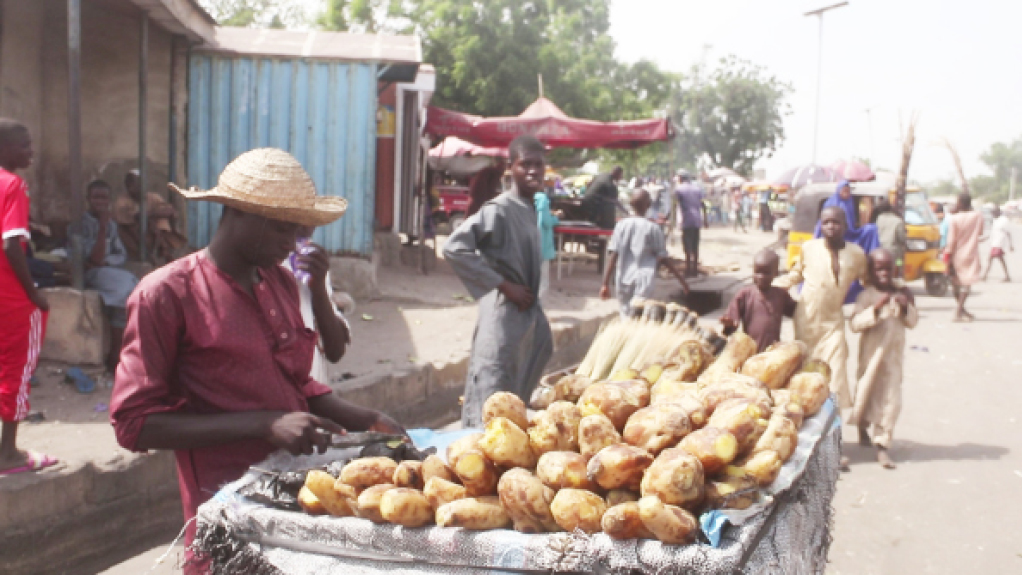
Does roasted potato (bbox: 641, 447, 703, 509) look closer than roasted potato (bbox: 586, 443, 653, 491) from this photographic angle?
Yes

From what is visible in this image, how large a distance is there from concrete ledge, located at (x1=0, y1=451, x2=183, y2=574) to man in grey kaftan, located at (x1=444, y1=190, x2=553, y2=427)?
180 cm

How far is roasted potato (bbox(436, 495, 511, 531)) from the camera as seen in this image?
1.83 m

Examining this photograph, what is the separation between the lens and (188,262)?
212cm

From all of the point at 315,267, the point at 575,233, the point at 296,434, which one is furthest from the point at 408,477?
the point at 575,233

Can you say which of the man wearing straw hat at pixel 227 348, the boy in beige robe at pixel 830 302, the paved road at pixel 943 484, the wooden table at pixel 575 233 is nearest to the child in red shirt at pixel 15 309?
the man wearing straw hat at pixel 227 348

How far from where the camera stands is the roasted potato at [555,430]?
2.12m

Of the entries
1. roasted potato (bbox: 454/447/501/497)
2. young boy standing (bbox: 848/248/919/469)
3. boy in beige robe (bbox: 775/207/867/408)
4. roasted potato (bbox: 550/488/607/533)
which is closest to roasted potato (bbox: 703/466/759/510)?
roasted potato (bbox: 550/488/607/533)

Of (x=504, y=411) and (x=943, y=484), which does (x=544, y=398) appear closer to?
(x=504, y=411)

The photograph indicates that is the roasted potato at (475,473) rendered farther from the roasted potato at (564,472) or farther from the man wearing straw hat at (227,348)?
the man wearing straw hat at (227,348)

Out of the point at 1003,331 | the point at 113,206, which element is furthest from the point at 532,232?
the point at 1003,331

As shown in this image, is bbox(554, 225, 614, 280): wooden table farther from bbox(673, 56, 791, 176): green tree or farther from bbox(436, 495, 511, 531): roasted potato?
bbox(673, 56, 791, 176): green tree

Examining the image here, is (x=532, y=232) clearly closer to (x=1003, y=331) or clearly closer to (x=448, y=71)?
(x=1003, y=331)

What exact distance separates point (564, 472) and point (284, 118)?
321 inches

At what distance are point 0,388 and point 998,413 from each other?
7.10 m
